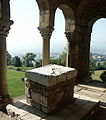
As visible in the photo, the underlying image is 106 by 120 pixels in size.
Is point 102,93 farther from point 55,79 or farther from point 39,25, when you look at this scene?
point 39,25

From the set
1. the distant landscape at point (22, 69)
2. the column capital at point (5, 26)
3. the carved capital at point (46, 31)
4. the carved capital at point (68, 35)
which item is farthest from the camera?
the distant landscape at point (22, 69)

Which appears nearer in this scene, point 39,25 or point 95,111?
point 95,111

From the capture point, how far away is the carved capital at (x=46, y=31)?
265 inches

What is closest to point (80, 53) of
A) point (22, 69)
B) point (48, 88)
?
point (48, 88)

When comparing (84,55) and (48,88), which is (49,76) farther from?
(84,55)

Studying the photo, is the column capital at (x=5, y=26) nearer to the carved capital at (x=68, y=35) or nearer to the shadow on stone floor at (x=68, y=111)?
the shadow on stone floor at (x=68, y=111)

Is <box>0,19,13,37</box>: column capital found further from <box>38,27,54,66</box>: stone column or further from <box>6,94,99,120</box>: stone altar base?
<box>6,94,99,120</box>: stone altar base

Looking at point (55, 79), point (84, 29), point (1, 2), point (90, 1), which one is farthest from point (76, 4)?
point (55, 79)

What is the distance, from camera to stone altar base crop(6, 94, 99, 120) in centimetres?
368

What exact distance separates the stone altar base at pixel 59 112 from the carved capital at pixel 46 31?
135 inches

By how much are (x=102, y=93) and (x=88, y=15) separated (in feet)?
14.4

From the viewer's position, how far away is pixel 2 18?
4.89 metres

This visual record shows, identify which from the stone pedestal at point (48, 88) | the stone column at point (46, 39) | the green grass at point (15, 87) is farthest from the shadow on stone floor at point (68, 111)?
the green grass at point (15, 87)

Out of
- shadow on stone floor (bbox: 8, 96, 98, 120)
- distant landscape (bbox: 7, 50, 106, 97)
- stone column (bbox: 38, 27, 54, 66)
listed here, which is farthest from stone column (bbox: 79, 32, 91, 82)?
shadow on stone floor (bbox: 8, 96, 98, 120)
